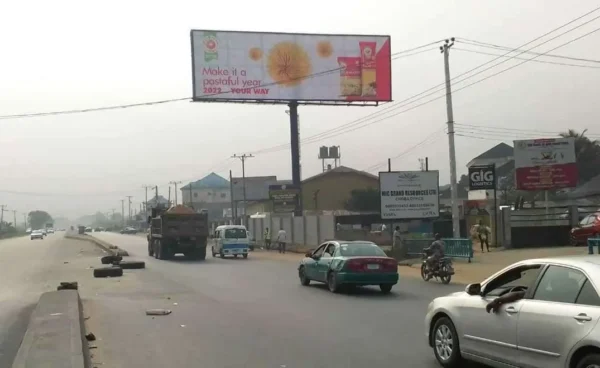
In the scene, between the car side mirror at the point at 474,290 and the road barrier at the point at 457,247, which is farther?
the road barrier at the point at 457,247

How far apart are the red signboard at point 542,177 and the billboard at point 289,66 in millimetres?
14718

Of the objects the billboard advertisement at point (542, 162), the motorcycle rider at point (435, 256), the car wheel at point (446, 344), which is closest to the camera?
the car wheel at point (446, 344)

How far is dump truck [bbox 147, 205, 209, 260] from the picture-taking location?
36.4 metres

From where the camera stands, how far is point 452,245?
98.0ft

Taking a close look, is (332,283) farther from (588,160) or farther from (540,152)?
(588,160)

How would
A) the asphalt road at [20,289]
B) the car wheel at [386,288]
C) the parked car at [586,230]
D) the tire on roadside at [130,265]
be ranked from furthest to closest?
the parked car at [586,230], the tire on roadside at [130,265], the car wheel at [386,288], the asphalt road at [20,289]

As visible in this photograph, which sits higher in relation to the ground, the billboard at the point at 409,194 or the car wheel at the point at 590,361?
the billboard at the point at 409,194

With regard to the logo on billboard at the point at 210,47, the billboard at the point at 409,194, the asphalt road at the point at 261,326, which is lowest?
the asphalt road at the point at 261,326

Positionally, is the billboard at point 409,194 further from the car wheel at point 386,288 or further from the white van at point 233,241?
the car wheel at point 386,288

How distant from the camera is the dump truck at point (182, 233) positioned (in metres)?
36.4

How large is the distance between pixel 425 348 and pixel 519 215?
90.9 feet

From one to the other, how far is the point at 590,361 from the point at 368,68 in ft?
147

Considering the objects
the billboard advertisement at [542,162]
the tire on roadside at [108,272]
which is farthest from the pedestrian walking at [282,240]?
the tire on roadside at [108,272]

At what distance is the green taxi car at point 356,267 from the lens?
703 inches
